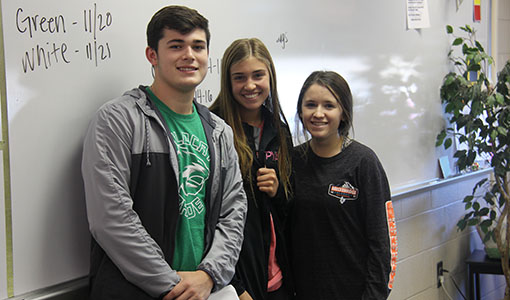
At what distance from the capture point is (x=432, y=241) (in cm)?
307

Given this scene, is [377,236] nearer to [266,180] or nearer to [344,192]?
[344,192]

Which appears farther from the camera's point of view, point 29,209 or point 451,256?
point 451,256

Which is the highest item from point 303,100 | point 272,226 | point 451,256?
point 303,100

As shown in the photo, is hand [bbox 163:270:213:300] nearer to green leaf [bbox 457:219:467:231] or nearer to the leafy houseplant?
the leafy houseplant

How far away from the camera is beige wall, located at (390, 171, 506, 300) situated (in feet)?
9.14

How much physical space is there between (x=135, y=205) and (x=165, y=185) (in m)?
0.09

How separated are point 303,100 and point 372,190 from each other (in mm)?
393

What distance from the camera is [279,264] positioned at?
5.61ft

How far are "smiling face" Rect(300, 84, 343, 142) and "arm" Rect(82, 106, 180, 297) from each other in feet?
2.41

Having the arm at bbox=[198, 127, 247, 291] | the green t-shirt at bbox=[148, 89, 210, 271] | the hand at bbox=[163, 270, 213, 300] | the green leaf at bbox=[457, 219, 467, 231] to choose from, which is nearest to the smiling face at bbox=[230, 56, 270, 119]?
the arm at bbox=[198, 127, 247, 291]

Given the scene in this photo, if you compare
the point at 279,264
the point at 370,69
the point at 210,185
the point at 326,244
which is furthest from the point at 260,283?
the point at 370,69

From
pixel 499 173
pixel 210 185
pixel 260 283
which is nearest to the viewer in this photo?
pixel 210 185

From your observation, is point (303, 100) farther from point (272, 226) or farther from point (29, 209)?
point (29, 209)

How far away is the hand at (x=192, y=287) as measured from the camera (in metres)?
1.23
